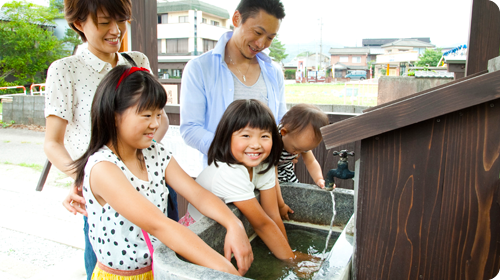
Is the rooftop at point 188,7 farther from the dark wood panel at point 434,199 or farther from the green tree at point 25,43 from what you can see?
the dark wood panel at point 434,199

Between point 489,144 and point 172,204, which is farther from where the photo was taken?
point 172,204

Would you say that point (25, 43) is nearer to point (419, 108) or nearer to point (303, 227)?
point (303, 227)

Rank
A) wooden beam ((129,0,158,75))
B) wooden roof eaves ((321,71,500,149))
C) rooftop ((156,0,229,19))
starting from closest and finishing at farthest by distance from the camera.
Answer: wooden roof eaves ((321,71,500,149)) < wooden beam ((129,0,158,75)) < rooftop ((156,0,229,19))

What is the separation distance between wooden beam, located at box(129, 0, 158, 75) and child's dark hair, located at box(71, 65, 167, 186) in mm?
1915

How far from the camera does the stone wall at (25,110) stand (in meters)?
10.9

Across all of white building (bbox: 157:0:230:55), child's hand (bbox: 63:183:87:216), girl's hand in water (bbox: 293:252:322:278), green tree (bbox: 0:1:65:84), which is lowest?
girl's hand in water (bbox: 293:252:322:278)

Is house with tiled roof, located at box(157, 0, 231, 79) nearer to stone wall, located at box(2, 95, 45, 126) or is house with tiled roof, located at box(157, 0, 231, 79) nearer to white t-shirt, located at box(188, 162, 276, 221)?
stone wall, located at box(2, 95, 45, 126)

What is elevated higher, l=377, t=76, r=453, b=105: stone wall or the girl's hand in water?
l=377, t=76, r=453, b=105: stone wall

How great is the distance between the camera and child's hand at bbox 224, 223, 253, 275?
127 centimetres

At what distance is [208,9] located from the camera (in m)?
33.4

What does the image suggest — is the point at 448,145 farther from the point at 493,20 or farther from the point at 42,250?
the point at 42,250

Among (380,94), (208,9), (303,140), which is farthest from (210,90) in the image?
(208,9)

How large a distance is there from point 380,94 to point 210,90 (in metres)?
6.38

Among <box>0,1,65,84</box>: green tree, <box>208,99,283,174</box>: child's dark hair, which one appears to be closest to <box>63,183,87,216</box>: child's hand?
<box>208,99,283,174</box>: child's dark hair
